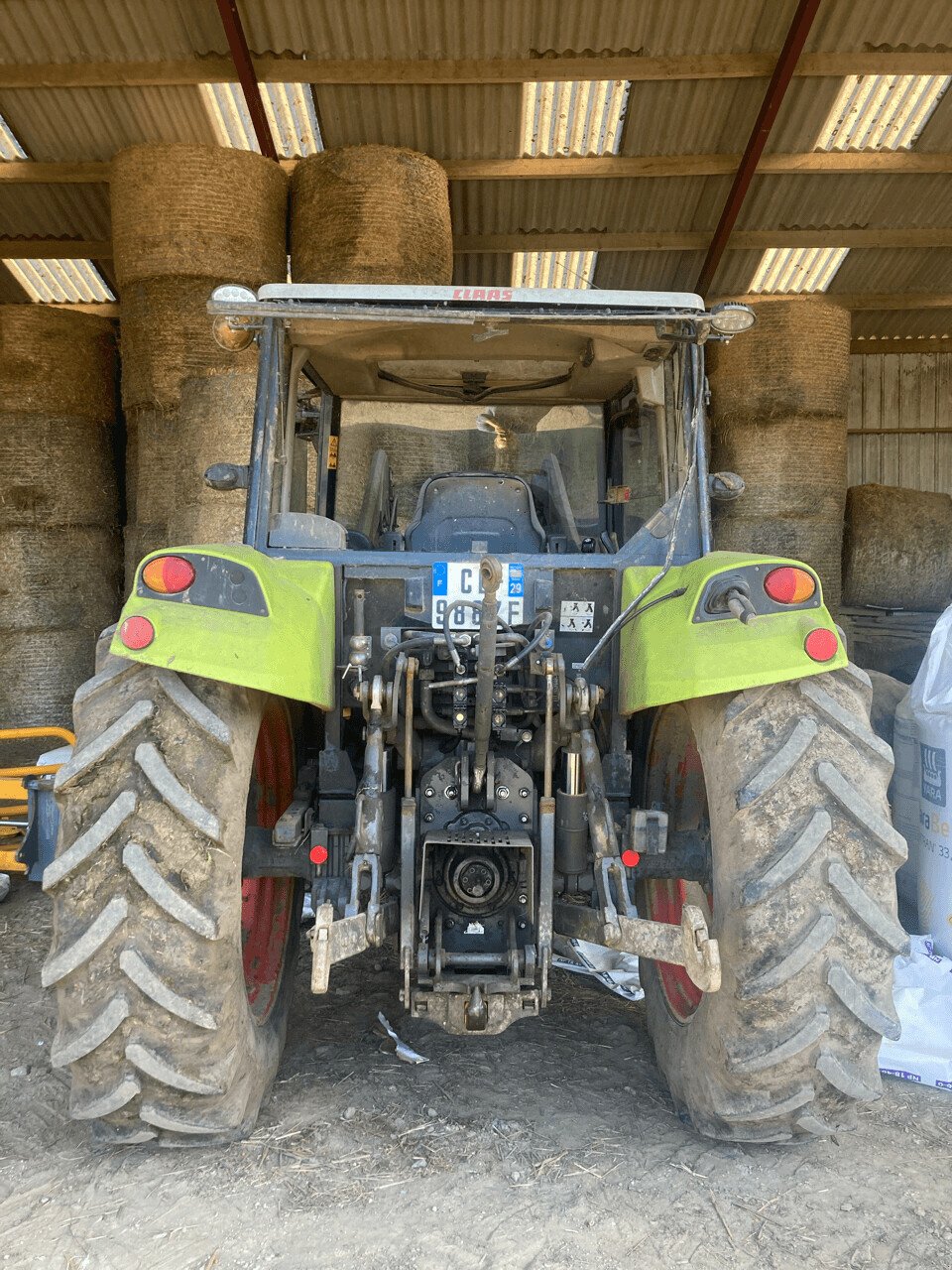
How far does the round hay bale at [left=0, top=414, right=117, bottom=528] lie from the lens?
695cm

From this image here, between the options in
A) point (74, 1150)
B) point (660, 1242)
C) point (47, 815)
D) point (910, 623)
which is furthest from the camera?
point (910, 623)

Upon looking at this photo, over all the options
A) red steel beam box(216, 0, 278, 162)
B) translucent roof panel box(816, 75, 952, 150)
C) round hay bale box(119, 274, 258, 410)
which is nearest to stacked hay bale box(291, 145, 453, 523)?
red steel beam box(216, 0, 278, 162)

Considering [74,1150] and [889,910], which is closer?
[889,910]

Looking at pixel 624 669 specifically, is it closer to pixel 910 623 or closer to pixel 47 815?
pixel 47 815

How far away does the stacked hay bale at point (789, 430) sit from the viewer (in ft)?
24.3

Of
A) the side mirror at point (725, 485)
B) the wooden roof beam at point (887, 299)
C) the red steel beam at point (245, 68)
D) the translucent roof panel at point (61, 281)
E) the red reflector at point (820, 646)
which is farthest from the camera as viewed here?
the translucent roof panel at point (61, 281)

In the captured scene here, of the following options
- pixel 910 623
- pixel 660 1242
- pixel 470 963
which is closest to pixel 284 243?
pixel 910 623

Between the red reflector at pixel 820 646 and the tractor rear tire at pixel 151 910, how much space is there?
1.18 metres

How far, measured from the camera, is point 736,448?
7645 mm

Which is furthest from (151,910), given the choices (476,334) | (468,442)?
(468,442)

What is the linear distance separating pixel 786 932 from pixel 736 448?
240 inches

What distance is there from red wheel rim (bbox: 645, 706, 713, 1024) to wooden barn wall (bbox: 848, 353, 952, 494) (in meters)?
10.5

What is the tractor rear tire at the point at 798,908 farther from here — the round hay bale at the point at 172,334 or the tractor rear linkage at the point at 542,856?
the round hay bale at the point at 172,334

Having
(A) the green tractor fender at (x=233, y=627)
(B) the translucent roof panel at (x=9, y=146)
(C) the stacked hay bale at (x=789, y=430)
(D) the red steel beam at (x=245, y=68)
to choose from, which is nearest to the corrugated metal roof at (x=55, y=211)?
(B) the translucent roof panel at (x=9, y=146)
